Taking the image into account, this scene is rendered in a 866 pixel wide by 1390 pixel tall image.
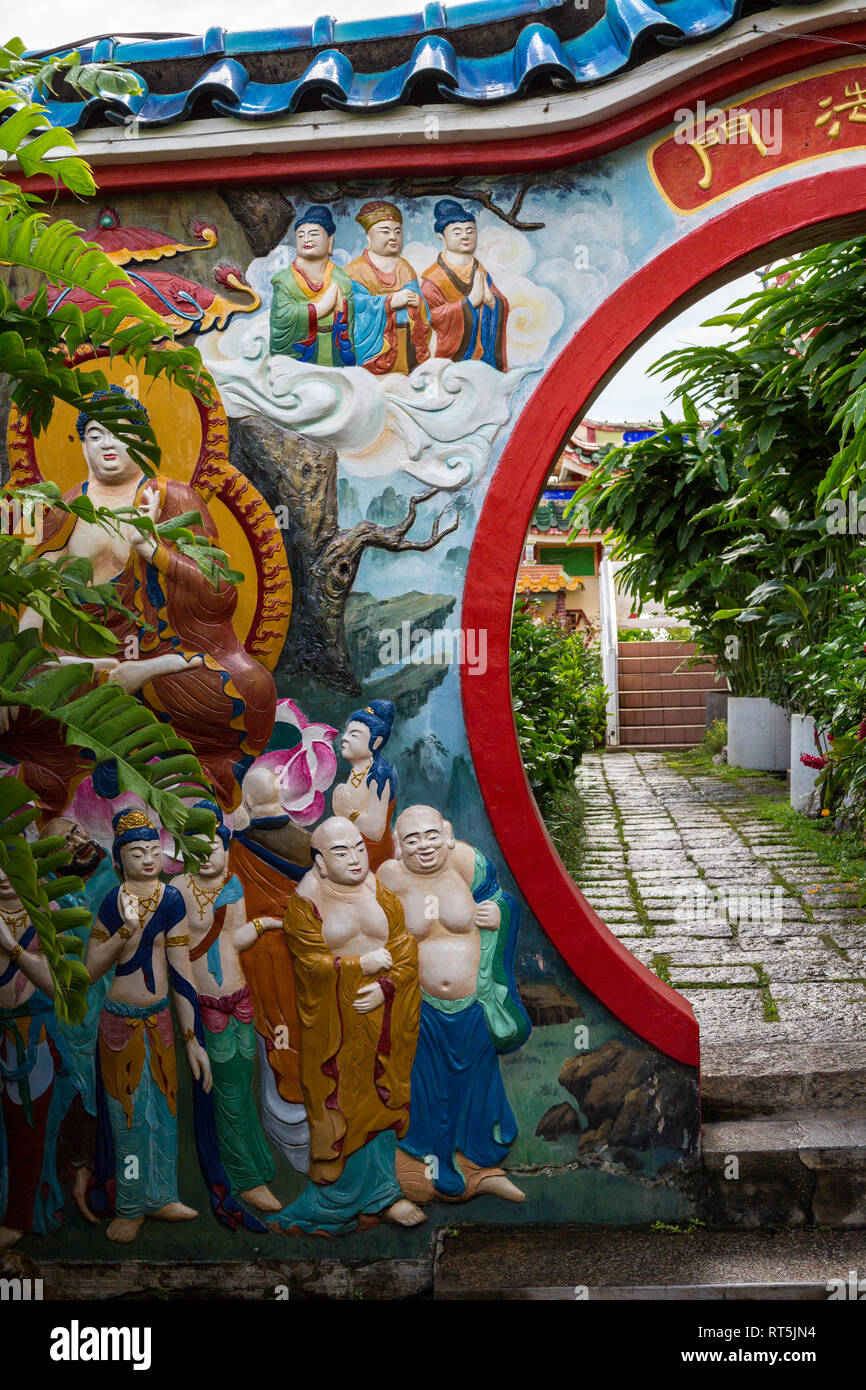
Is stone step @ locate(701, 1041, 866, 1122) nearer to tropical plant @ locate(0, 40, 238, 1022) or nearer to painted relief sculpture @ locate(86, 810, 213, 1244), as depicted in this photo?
painted relief sculpture @ locate(86, 810, 213, 1244)

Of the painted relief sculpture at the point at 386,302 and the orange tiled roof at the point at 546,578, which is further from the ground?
the orange tiled roof at the point at 546,578

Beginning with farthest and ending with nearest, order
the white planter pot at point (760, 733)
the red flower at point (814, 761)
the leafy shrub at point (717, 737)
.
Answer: the leafy shrub at point (717, 737), the white planter pot at point (760, 733), the red flower at point (814, 761)

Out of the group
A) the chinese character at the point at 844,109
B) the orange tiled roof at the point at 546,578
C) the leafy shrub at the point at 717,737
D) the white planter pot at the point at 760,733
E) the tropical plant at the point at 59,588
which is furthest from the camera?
the orange tiled roof at the point at 546,578

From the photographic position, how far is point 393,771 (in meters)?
3.50

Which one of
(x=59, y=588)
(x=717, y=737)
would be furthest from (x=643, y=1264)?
(x=717, y=737)

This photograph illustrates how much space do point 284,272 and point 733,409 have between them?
5028 mm

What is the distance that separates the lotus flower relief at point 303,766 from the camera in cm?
350

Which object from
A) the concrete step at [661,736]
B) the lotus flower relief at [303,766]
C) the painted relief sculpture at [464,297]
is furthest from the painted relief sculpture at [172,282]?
the concrete step at [661,736]

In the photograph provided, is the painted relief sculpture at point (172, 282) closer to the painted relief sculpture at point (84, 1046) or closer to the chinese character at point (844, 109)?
the painted relief sculpture at point (84, 1046)

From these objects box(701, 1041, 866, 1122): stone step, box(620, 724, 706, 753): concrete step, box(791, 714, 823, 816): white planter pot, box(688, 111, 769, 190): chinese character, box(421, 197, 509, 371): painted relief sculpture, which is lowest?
box(701, 1041, 866, 1122): stone step

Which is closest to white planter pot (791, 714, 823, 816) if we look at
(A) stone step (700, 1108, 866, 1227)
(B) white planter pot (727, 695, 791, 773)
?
(B) white planter pot (727, 695, 791, 773)

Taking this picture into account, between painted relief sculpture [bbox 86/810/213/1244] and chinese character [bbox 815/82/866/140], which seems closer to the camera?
chinese character [bbox 815/82/866/140]

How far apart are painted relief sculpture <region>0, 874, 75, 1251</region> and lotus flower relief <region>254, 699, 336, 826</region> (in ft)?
2.75

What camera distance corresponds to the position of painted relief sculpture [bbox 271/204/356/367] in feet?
11.4
